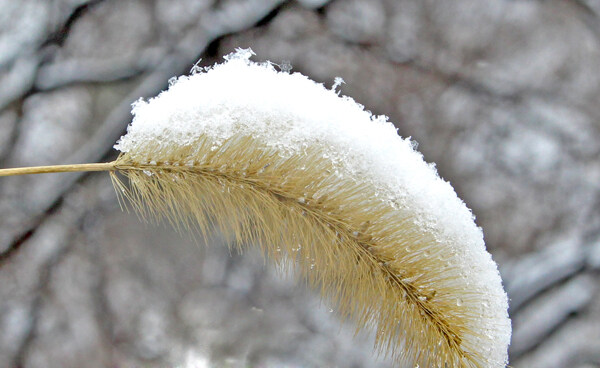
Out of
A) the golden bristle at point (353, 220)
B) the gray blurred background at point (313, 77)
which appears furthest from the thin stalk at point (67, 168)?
the gray blurred background at point (313, 77)

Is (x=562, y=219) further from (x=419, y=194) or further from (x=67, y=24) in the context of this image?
(x=67, y=24)

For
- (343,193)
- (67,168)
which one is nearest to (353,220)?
(343,193)

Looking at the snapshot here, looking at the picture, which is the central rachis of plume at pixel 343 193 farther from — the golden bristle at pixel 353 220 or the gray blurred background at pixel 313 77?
the gray blurred background at pixel 313 77

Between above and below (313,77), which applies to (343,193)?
below

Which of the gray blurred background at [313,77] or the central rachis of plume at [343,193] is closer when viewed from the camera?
the central rachis of plume at [343,193]

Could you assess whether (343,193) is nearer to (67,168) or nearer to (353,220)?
(353,220)
